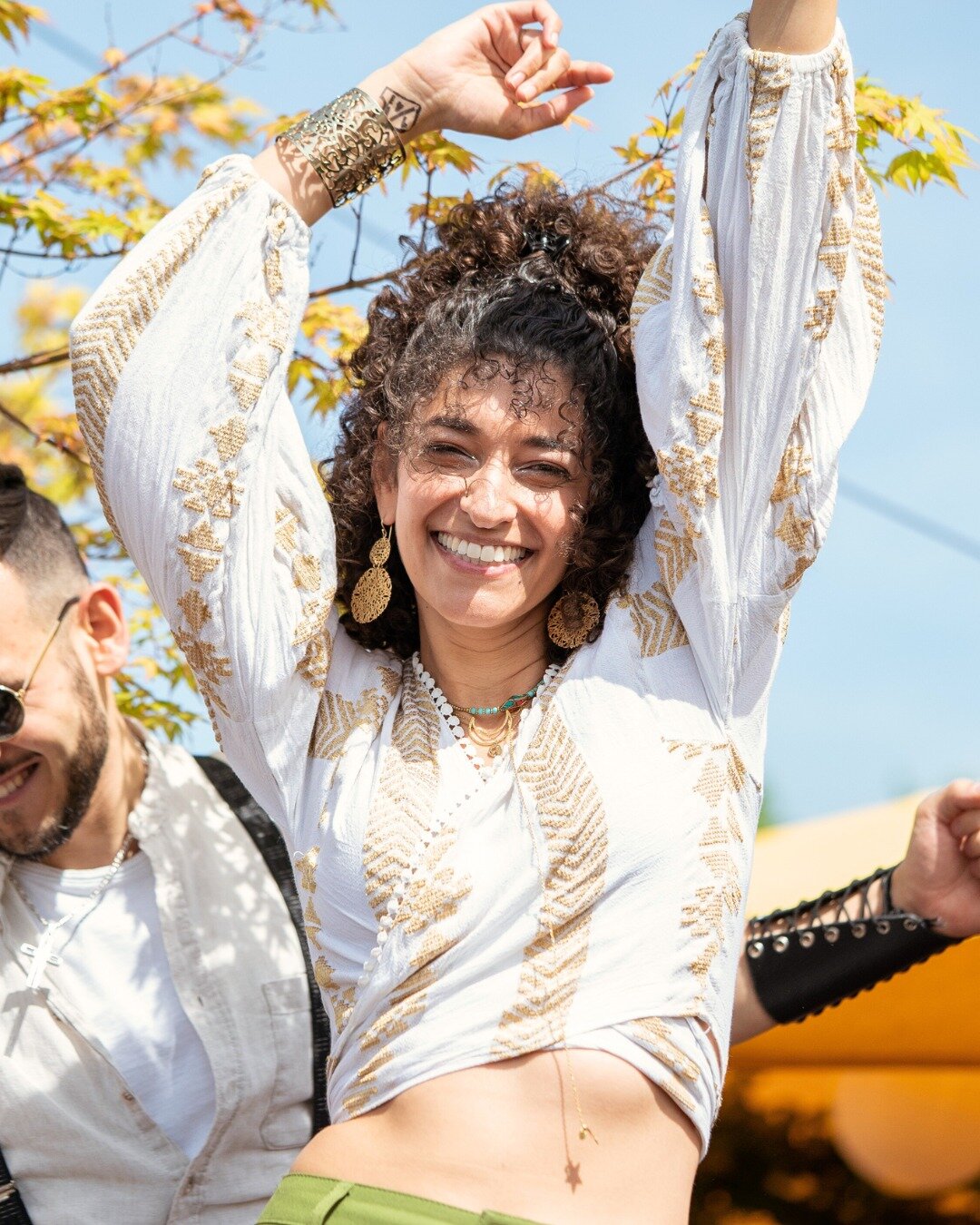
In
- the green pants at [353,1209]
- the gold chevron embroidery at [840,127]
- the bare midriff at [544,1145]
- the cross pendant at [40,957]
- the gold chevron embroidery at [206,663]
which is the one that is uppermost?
the gold chevron embroidery at [840,127]

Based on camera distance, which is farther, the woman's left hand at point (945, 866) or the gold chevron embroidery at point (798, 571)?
the woman's left hand at point (945, 866)

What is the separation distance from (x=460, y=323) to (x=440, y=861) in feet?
2.28

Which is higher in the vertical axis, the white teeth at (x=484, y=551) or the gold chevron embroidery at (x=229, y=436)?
the gold chevron embroidery at (x=229, y=436)

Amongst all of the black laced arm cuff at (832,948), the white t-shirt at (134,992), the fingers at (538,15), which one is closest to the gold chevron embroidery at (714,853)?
the black laced arm cuff at (832,948)

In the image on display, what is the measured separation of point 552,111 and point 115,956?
5.29 ft

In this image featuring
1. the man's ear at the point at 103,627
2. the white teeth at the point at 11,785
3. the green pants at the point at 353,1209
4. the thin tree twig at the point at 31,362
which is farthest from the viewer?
the thin tree twig at the point at 31,362

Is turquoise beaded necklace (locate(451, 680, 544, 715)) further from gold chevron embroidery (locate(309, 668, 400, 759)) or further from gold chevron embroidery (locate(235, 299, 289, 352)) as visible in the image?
gold chevron embroidery (locate(235, 299, 289, 352))

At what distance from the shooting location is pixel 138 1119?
2508mm

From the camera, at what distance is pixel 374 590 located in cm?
198

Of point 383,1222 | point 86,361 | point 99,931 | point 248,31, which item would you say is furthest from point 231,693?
point 248,31

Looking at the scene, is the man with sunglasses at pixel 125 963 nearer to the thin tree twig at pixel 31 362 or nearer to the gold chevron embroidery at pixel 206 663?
the thin tree twig at pixel 31 362

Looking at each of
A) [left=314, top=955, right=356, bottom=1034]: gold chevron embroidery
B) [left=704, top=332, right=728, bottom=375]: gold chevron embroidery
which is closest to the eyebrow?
[left=704, top=332, right=728, bottom=375]: gold chevron embroidery

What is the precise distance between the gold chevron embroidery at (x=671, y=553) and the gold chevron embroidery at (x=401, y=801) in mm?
347

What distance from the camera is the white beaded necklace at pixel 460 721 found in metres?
1.85
